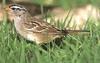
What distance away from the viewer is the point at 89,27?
9.21 metres

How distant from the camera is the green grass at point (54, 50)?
7.38m

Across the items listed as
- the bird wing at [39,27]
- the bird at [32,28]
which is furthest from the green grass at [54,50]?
the bird wing at [39,27]

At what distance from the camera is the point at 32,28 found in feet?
29.6

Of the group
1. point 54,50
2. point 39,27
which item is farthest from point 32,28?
point 54,50

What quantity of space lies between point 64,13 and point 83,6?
2.01 ft

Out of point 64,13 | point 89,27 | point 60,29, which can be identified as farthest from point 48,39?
point 64,13

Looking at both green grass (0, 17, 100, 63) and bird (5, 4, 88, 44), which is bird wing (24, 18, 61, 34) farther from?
green grass (0, 17, 100, 63)

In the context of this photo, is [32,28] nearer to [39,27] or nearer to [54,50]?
[39,27]

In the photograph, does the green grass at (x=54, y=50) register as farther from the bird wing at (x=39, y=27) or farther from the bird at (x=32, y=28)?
the bird wing at (x=39, y=27)

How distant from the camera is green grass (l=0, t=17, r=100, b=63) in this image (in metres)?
7.38

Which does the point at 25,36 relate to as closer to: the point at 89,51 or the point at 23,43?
the point at 23,43

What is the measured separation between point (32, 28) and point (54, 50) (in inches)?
38.9

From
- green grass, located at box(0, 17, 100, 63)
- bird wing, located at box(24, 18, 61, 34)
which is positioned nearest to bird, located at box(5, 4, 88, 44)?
bird wing, located at box(24, 18, 61, 34)

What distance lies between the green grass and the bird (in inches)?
5.1
